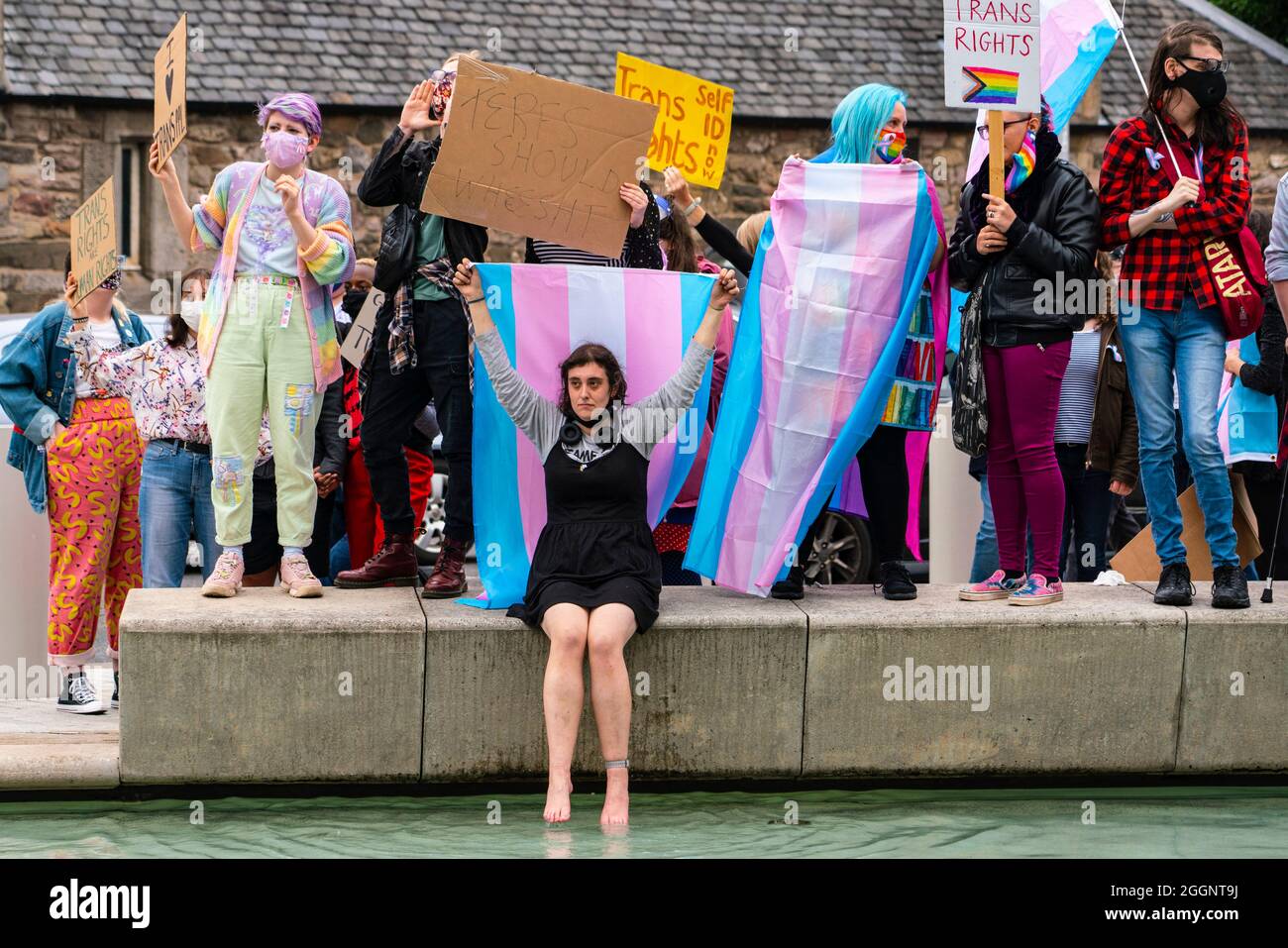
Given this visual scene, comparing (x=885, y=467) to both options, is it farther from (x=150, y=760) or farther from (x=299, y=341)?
(x=150, y=760)

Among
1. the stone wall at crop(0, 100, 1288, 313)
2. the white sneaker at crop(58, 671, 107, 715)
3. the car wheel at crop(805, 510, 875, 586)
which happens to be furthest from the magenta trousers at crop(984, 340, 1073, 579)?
the stone wall at crop(0, 100, 1288, 313)

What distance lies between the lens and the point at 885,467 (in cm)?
695

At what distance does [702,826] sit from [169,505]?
2479 millimetres

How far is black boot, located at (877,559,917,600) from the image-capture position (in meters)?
6.84

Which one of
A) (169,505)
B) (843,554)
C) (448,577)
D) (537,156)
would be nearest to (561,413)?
(448,577)

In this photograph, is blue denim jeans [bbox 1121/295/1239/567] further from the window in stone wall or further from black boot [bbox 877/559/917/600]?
the window in stone wall

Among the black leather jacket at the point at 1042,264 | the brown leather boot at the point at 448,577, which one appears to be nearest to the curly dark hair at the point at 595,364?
the brown leather boot at the point at 448,577

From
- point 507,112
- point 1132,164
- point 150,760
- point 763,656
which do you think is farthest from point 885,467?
point 150,760

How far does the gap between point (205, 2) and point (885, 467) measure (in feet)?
45.5

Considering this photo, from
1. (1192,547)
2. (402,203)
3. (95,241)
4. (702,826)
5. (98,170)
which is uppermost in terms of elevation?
(98,170)

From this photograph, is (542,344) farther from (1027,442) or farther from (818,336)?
(1027,442)

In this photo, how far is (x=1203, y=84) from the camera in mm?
6578

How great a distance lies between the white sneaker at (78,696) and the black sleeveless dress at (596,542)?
1.74 metres

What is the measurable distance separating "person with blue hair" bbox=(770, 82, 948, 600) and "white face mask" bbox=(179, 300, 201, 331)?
2.39 m
